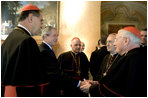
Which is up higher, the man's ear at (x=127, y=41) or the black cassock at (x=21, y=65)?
the man's ear at (x=127, y=41)

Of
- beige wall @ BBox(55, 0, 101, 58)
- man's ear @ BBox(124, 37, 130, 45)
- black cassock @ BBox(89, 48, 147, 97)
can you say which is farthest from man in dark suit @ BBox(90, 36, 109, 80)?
beige wall @ BBox(55, 0, 101, 58)

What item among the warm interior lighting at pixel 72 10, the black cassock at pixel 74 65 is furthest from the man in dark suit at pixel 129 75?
the warm interior lighting at pixel 72 10

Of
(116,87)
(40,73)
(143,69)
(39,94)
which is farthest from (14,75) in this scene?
(143,69)

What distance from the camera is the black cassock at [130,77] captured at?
2033mm

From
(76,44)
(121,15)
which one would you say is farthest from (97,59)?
(121,15)

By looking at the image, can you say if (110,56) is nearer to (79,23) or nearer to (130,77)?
(130,77)

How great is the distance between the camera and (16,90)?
1928 millimetres

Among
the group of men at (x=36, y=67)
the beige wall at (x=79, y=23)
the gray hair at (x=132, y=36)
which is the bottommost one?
the group of men at (x=36, y=67)

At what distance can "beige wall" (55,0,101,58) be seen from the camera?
802 cm

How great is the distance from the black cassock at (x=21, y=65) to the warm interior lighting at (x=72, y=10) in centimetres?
615

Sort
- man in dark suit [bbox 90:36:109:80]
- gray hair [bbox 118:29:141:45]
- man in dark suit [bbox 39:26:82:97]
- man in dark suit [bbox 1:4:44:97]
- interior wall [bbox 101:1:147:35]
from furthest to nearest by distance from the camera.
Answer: interior wall [bbox 101:1:147:35] < man in dark suit [bbox 90:36:109:80] < man in dark suit [bbox 39:26:82:97] < gray hair [bbox 118:29:141:45] < man in dark suit [bbox 1:4:44:97]

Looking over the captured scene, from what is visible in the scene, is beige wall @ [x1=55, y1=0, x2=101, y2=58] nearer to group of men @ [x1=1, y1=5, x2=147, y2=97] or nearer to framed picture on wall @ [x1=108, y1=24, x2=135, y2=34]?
framed picture on wall @ [x1=108, y1=24, x2=135, y2=34]

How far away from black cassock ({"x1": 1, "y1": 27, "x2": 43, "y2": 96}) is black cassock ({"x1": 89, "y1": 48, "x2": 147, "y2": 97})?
1000mm

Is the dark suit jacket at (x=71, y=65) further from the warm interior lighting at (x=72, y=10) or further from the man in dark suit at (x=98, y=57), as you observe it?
the warm interior lighting at (x=72, y=10)
